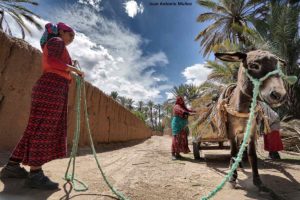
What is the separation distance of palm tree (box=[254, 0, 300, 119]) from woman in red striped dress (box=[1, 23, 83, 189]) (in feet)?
39.6

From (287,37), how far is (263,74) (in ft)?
39.0

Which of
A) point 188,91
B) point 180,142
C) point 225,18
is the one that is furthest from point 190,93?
point 180,142

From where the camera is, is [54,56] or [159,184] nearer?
[54,56]

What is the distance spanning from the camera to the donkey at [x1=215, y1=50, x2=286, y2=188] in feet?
8.79

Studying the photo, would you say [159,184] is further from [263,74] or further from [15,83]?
[15,83]

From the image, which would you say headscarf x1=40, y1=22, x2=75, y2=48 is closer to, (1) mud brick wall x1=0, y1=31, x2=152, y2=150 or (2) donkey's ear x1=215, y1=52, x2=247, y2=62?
(1) mud brick wall x1=0, y1=31, x2=152, y2=150

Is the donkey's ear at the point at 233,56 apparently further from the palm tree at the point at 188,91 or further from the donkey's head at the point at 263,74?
the palm tree at the point at 188,91

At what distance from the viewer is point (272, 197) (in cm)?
298

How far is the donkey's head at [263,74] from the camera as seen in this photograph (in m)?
2.62

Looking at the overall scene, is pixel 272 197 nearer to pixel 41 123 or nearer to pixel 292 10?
pixel 41 123

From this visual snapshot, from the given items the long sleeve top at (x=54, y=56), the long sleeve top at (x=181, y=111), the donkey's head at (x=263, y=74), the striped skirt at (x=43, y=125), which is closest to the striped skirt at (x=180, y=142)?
the long sleeve top at (x=181, y=111)

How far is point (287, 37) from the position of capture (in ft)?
42.5

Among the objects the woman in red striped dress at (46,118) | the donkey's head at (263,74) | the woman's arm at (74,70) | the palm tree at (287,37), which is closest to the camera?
Result: the donkey's head at (263,74)

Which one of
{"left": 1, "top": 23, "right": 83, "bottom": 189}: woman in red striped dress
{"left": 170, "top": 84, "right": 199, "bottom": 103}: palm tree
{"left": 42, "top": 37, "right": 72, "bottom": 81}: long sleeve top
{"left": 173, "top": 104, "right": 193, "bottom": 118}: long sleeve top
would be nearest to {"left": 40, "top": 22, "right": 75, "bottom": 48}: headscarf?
{"left": 1, "top": 23, "right": 83, "bottom": 189}: woman in red striped dress
